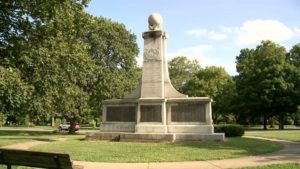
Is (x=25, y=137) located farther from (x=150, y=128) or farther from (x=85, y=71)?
(x=85, y=71)

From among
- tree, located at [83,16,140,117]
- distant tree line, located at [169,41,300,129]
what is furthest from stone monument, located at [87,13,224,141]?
distant tree line, located at [169,41,300,129]

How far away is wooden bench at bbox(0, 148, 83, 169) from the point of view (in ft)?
28.5

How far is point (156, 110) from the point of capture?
22625 mm

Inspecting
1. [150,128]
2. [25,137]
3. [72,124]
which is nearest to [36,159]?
[150,128]

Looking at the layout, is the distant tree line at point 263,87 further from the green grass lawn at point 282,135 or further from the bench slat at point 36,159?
the bench slat at point 36,159

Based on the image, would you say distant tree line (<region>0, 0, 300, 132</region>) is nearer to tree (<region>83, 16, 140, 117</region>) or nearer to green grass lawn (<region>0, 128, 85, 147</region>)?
tree (<region>83, 16, 140, 117</region>)

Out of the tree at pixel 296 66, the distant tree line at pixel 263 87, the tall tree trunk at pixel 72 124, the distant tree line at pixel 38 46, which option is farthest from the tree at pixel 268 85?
the distant tree line at pixel 38 46

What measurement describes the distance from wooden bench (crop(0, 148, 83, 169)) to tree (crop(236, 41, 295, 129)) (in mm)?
47088

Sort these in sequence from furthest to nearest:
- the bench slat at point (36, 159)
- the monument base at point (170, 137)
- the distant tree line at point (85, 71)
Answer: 1. the monument base at point (170, 137)
2. the distant tree line at point (85, 71)
3. the bench slat at point (36, 159)

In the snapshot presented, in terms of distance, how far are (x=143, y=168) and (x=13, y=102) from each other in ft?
23.2

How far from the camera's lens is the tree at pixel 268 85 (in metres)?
53.0

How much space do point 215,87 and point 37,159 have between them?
6296cm

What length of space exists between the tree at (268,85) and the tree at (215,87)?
530 cm

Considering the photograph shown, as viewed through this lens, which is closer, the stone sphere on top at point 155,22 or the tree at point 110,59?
the stone sphere on top at point 155,22
